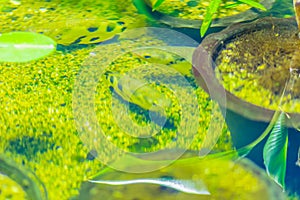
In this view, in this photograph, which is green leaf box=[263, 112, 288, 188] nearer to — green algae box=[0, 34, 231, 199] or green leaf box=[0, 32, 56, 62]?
green algae box=[0, 34, 231, 199]

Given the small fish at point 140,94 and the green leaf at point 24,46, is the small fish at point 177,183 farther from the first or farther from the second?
the green leaf at point 24,46

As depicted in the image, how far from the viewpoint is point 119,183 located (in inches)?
28.7

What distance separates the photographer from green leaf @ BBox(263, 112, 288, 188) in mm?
759

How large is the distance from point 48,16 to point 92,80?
0.69 ft

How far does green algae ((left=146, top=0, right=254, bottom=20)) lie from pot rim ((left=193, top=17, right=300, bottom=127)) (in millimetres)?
52

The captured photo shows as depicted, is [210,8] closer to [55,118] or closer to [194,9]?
[194,9]

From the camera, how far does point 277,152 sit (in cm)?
77

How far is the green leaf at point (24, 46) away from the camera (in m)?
0.86

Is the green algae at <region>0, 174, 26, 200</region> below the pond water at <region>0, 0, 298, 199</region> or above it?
below

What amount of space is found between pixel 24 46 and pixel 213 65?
0.32 m

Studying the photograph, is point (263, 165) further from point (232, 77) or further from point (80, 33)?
point (80, 33)

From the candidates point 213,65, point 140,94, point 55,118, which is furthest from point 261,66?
point 55,118

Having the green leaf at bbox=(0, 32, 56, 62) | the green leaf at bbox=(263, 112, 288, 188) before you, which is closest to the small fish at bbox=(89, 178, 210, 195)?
the green leaf at bbox=(263, 112, 288, 188)

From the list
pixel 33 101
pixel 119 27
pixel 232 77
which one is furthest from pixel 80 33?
pixel 232 77
